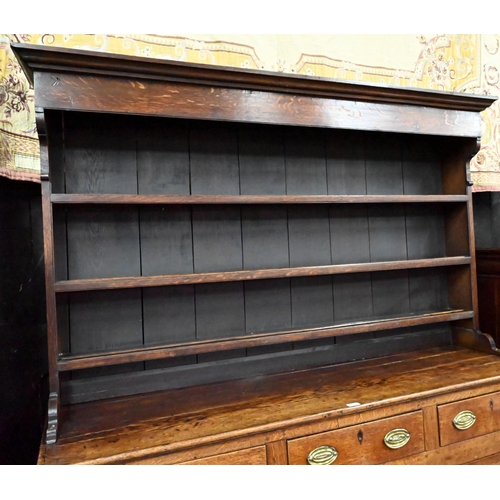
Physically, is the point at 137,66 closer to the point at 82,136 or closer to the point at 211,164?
the point at 82,136

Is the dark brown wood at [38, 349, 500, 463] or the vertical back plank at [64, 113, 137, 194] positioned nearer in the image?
the dark brown wood at [38, 349, 500, 463]

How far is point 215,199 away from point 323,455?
902mm


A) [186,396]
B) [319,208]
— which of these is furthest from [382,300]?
[186,396]

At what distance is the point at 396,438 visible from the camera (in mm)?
1351

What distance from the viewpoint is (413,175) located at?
75.6 inches

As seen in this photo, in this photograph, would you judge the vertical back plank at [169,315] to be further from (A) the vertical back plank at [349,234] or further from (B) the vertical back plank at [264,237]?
(A) the vertical back plank at [349,234]

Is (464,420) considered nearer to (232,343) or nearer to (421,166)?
(232,343)

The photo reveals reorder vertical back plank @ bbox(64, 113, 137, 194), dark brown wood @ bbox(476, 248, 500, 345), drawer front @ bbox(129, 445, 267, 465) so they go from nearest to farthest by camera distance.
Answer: drawer front @ bbox(129, 445, 267, 465) → vertical back plank @ bbox(64, 113, 137, 194) → dark brown wood @ bbox(476, 248, 500, 345)

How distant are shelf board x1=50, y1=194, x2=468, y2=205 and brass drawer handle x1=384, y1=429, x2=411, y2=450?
2.77 ft

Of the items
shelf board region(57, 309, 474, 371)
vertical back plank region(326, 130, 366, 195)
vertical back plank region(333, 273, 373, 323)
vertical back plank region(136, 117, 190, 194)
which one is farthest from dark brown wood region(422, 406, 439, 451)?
vertical back plank region(136, 117, 190, 194)

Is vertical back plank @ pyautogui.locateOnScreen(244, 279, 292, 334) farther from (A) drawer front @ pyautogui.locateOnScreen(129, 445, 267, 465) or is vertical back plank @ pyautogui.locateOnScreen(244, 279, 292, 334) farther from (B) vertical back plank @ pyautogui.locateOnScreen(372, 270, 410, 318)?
(A) drawer front @ pyautogui.locateOnScreen(129, 445, 267, 465)

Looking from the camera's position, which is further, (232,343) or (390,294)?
(390,294)

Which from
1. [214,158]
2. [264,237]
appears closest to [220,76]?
[214,158]

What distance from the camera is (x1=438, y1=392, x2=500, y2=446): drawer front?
1.42 meters
